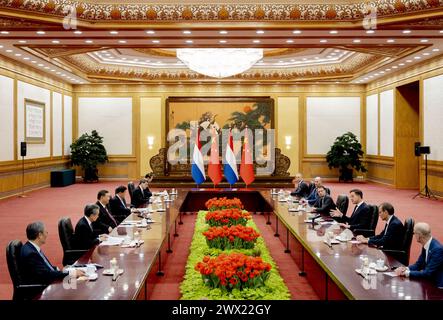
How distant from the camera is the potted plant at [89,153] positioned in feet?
58.6

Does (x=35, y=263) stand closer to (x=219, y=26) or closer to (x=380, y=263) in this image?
(x=380, y=263)

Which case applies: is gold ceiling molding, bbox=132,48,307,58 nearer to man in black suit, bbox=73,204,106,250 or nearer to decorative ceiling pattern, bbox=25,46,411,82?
decorative ceiling pattern, bbox=25,46,411,82

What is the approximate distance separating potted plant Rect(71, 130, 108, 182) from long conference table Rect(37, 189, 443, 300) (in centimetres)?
1068

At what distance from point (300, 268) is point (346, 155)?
12.4 meters

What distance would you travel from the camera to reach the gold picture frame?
48.4 feet

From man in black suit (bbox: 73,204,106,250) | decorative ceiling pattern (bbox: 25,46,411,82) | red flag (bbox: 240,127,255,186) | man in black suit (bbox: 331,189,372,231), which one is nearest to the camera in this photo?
man in black suit (bbox: 73,204,106,250)

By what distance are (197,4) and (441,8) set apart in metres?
4.63

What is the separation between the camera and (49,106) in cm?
1662

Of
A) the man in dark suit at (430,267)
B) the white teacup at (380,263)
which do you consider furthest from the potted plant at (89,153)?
the man in dark suit at (430,267)

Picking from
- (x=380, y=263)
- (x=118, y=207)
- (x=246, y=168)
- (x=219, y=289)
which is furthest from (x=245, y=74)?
(x=380, y=263)

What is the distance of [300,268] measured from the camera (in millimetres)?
6484

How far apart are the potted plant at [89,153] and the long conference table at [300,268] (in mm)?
10681

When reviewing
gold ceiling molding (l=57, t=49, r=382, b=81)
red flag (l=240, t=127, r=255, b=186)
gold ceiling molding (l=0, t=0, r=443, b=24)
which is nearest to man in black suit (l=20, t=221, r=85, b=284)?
gold ceiling molding (l=0, t=0, r=443, b=24)
